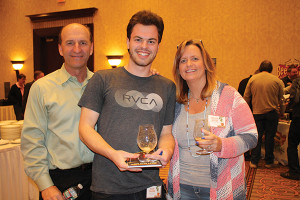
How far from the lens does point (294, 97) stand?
4613 mm

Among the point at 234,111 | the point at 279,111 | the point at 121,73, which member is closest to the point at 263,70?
the point at 279,111

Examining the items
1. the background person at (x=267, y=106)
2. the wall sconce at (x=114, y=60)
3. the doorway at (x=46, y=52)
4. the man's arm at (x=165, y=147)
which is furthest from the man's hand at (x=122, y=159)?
the doorway at (x=46, y=52)

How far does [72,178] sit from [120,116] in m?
0.61

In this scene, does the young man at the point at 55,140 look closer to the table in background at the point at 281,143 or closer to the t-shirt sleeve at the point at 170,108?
the t-shirt sleeve at the point at 170,108

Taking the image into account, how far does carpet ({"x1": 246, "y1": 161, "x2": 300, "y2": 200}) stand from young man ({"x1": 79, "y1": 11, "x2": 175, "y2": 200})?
2.87 metres

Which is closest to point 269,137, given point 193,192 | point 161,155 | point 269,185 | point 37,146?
point 269,185

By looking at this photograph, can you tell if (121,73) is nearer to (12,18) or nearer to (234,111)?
(234,111)

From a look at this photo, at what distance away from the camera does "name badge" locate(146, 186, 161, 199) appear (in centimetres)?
170

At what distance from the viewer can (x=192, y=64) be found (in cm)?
205

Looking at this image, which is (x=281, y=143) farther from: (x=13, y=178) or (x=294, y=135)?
(x=13, y=178)

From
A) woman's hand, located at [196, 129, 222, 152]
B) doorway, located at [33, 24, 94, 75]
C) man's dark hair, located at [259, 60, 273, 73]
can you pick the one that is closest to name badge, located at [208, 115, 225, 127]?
woman's hand, located at [196, 129, 222, 152]

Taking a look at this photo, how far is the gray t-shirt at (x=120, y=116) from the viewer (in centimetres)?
165

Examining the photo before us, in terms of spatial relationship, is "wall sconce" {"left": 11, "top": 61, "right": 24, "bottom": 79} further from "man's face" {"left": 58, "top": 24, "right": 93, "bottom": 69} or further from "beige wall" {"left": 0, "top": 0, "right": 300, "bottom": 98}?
"man's face" {"left": 58, "top": 24, "right": 93, "bottom": 69}

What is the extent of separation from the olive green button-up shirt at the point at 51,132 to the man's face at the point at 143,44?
57cm
